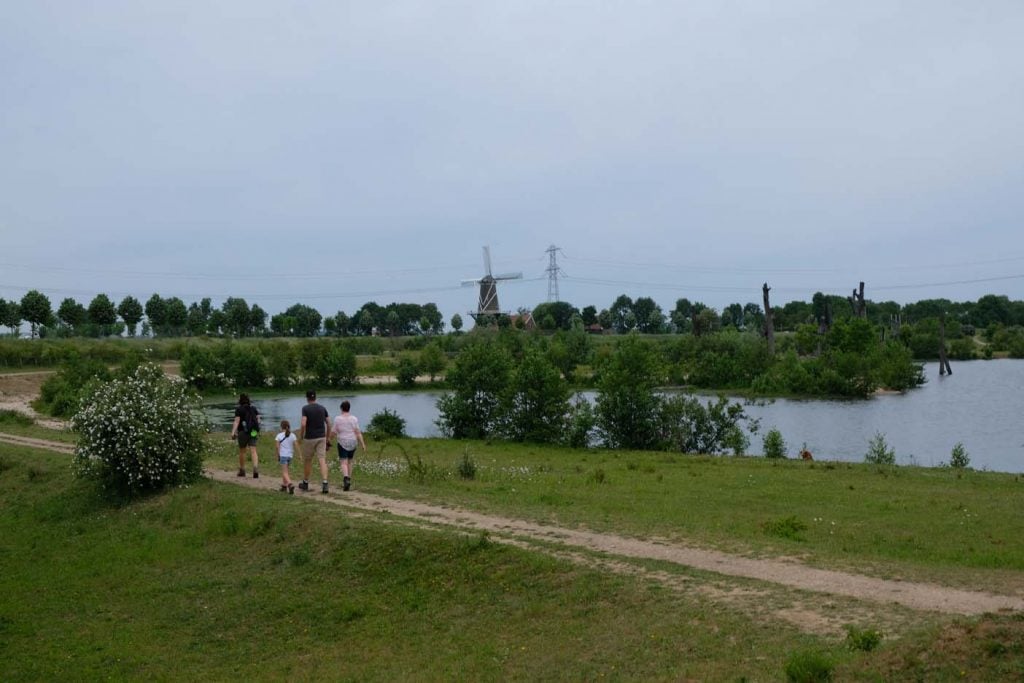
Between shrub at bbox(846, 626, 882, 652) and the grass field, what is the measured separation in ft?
0.30

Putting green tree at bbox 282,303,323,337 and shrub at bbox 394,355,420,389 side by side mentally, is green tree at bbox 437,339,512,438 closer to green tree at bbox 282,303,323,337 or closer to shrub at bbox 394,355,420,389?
shrub at bbox 394,355,420,389

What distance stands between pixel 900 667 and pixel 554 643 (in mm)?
4890

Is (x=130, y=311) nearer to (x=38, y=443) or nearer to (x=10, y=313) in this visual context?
(x=10, y=313)

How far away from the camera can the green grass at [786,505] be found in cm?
1644

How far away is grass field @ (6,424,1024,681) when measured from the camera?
11352 mm

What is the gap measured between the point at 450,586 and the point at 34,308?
11385 cm

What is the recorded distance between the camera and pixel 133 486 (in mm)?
23906

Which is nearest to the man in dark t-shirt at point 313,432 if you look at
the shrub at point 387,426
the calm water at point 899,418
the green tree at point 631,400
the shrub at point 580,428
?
the green tree at point 631,400

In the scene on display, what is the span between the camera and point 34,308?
11269 centimetres

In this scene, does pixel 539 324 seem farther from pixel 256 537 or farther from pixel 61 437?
pixel 256 537

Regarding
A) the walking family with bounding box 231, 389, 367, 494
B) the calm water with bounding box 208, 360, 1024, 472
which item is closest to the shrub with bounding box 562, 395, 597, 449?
the calm water with bounding box 208, 360, 1024, 472

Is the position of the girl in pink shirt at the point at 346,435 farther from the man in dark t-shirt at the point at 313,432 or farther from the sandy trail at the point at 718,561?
the sandy trail at the point at 718,561

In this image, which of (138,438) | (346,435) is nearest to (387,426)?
(138,438)

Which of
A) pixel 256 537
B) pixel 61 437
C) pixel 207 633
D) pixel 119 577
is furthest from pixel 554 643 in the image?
pixel 61 437
